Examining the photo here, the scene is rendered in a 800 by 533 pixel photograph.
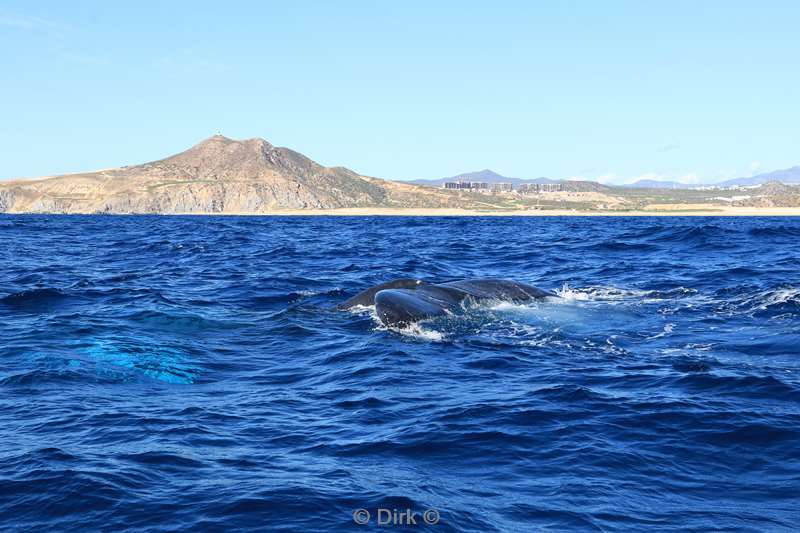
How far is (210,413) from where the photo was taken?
34.2 ft

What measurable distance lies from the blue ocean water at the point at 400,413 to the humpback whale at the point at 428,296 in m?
0.56

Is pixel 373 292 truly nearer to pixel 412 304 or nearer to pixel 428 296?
pixel 428 296

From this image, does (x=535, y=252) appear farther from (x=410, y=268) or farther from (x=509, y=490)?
(x=509, y=490)

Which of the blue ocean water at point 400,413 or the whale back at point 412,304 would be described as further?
the whale back at point 412,304

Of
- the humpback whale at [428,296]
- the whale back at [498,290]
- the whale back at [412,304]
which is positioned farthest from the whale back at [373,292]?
the whale back at [498,290]

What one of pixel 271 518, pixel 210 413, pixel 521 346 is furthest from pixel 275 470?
pixel 521 346

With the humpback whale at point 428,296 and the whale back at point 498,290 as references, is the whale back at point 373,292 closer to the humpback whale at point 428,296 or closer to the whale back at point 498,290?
the humpback whale at point 428,296

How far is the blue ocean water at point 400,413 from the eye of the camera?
728 cm

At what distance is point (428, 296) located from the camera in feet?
61.5

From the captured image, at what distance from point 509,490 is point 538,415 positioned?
8.89ft

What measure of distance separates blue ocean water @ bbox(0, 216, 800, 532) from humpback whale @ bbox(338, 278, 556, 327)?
22.1 inches

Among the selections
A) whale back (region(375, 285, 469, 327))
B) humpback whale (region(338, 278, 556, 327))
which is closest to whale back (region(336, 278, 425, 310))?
humpback whale (region(338, 278, 556, 327))

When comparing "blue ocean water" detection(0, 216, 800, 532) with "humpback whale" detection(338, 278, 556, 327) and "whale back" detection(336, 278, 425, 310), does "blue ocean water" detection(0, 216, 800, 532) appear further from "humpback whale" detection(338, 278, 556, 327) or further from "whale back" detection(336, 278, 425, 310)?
"whale back" detection(336, 278, 425, 310)

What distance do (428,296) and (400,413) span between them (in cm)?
836
